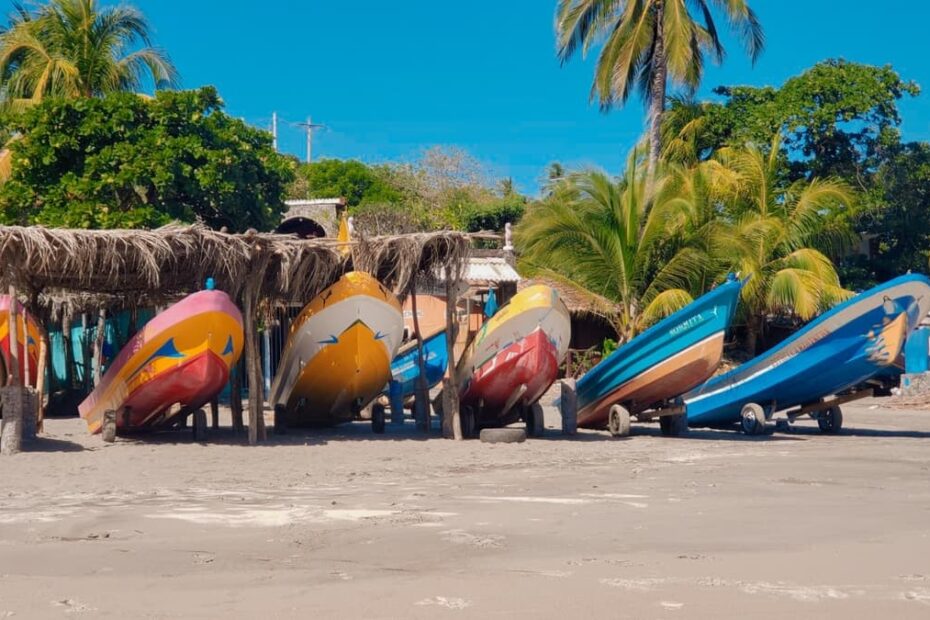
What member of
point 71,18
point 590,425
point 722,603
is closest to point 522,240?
point 590,425

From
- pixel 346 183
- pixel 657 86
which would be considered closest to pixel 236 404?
pixel 657 86

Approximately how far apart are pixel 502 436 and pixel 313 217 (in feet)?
69.2

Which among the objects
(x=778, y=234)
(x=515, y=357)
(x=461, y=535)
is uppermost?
(x=778, y=234)

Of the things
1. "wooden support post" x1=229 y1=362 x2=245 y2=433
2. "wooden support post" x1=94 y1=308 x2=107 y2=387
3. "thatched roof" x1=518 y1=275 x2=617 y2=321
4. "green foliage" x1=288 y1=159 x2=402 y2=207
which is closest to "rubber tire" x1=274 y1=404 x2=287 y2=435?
"wooden support post" x1=229 y1=362 x2=245 y2=433

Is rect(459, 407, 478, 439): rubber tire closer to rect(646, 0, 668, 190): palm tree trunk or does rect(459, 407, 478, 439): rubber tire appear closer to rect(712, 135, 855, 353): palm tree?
rect(712, 135, 855, 353): palm tree

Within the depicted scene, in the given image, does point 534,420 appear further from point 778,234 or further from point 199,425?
point 778,234

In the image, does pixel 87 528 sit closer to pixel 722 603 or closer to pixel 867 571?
pixel 722 603

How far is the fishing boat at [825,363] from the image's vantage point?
45.4 ft

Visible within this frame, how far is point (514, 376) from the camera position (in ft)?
45.0

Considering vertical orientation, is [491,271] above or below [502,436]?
above

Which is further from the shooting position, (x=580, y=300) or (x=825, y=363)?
(x=580, y=300)

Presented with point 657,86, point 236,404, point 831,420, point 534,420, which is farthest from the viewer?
point 657,86

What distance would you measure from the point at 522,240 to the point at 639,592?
58.9 feet

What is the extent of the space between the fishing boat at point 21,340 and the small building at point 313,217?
14488mm
